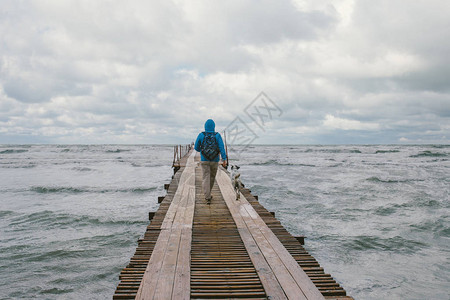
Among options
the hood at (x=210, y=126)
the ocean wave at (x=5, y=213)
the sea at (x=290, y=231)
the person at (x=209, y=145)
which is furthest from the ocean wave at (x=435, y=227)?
the ocean wave at (x=5, y=213)

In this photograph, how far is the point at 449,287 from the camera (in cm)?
554

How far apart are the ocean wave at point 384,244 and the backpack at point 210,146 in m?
4.22

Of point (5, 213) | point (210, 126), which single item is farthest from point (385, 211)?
point (5, 213)

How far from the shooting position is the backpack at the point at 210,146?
7.00m

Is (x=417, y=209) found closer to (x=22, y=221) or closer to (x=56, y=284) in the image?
(x=56, y=284)

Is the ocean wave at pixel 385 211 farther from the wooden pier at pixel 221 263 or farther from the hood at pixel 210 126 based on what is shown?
the hood at pixel 210 126

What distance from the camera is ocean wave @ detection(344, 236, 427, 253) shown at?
24.5ft

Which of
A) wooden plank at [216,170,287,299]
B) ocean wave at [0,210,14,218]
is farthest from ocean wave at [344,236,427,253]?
ocean wave at [0,210,14,218]

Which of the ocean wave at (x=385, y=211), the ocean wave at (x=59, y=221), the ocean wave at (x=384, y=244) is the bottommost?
the ocean wave at (x=384, y=244)

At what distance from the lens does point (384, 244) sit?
7754 mm

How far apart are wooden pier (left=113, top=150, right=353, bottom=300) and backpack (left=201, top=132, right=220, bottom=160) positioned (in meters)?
1.54

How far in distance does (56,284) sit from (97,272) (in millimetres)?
759

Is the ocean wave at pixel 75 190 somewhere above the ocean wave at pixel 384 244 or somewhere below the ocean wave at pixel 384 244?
above

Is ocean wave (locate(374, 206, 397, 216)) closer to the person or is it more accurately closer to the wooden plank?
the wooden plank
